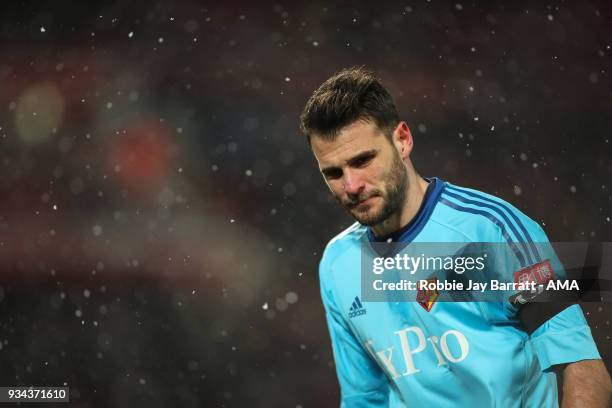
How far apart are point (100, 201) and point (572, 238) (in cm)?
363

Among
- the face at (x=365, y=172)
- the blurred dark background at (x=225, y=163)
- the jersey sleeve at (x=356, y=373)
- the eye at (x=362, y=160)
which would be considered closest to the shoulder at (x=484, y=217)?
the face at (x=365, y=172)

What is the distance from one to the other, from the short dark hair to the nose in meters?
0.13

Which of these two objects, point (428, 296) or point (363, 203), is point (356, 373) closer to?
point (428, 296)

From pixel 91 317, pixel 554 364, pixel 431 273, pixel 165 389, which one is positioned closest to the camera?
pixel 554 364

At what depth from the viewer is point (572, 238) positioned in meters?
4.77

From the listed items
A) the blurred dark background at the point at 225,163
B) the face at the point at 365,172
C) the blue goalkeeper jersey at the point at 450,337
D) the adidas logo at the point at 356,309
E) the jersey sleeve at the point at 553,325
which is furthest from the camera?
the blurred dark background at the point at 225,163

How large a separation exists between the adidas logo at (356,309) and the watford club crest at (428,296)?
0.56 feet

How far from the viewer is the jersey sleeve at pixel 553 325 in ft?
5.34

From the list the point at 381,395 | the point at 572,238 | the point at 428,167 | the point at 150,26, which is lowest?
the point at 381,395

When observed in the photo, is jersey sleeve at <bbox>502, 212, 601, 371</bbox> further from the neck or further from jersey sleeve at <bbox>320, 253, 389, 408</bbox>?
jersey sleeve at <bbox>320, 253, 389, 408</bbox>

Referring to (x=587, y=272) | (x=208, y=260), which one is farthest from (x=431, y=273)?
(x=208, y=260)

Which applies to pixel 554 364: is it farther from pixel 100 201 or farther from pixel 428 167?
pixel 100 201

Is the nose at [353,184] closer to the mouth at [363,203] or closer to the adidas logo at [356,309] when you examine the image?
the mouth at [363,203]

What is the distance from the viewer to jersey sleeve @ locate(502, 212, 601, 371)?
163 centimetres
